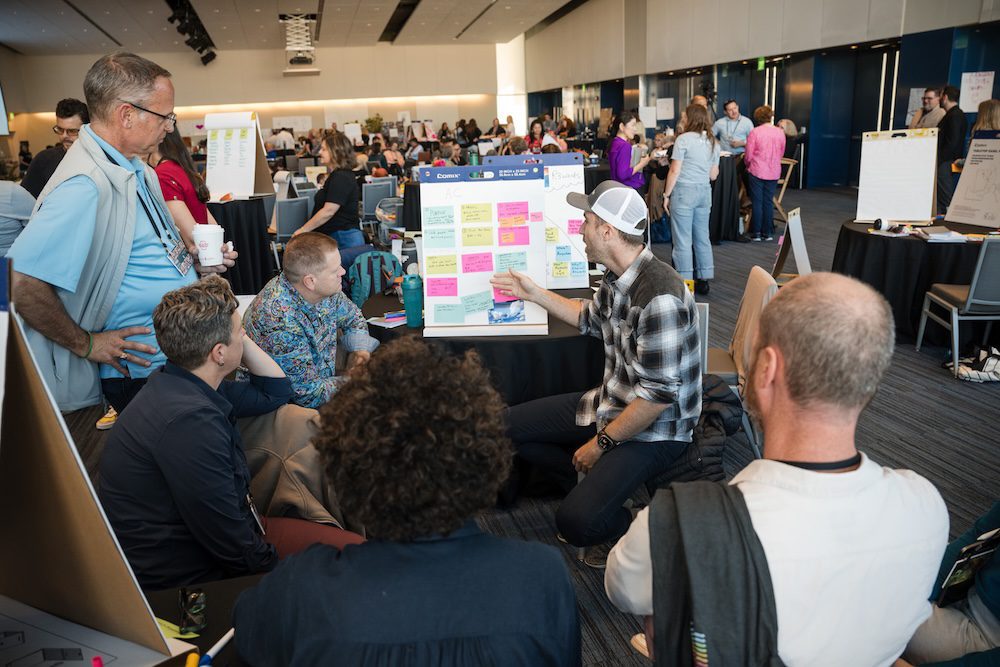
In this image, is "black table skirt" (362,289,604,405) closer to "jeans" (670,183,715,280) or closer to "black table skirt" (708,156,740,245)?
"jeans" (670,183,715,280)

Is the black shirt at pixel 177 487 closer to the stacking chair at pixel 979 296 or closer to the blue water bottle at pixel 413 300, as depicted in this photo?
the blue water bottle at pixel 413 300

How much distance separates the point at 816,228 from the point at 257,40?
58.2ft

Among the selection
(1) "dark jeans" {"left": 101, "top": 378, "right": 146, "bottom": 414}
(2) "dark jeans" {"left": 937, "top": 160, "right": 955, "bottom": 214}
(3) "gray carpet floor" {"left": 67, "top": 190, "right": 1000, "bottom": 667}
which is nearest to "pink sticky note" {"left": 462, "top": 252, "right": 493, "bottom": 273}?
(3) "gray carpet floor" {"left": 67, "top": 190, "right": 1000, "bottom": 667}

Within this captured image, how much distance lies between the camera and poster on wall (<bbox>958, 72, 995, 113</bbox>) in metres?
9.25

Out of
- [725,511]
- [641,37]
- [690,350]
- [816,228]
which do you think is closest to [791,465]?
[725,511]

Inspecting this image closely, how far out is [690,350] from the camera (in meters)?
2.41

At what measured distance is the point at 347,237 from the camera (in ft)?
19.8

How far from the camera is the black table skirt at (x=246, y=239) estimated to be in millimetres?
5891

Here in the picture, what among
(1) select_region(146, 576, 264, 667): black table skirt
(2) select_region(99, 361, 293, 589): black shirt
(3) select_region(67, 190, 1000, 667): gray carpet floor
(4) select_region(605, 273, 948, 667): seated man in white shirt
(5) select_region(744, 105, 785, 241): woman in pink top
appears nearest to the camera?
(4) select_region(605, 273, 948, 667): seated man in white shirt

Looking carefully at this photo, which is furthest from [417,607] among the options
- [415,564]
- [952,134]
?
[952,134]

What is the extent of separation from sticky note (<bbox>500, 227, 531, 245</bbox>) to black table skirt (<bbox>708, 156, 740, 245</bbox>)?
6.24 m

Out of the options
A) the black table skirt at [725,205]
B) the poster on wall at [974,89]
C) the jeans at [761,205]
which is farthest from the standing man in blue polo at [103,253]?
the poster on wall at [974,89]

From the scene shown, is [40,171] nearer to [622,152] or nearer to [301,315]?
[301,315]

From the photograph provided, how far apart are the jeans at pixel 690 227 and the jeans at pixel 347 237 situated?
2.73 meters
